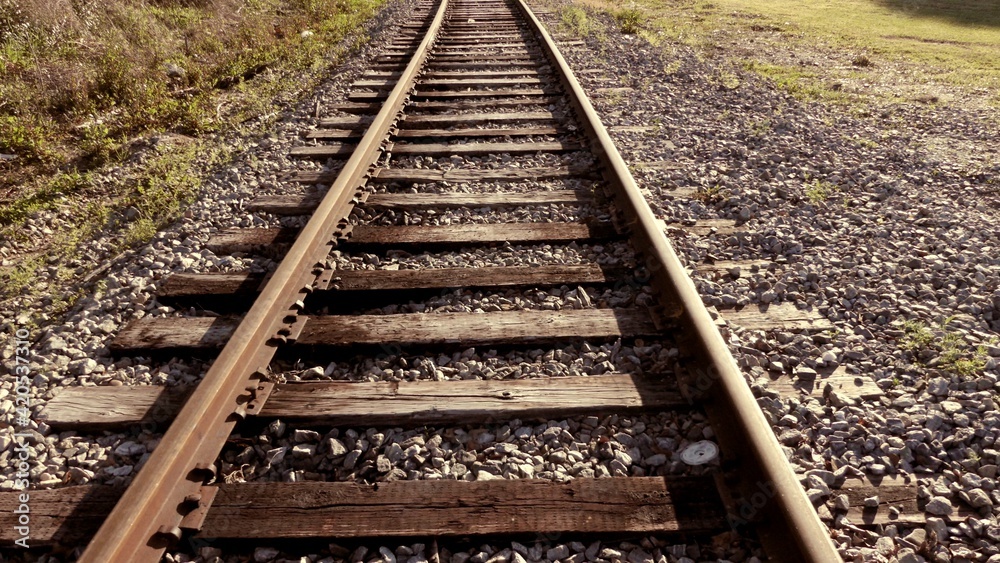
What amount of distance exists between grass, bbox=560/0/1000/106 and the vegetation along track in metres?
4.73

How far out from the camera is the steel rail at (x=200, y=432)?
67.5 inches

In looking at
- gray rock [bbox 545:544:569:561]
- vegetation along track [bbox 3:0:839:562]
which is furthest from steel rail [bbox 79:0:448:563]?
gray rock [bbox 545:544:569:561]

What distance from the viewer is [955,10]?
48.6 ft

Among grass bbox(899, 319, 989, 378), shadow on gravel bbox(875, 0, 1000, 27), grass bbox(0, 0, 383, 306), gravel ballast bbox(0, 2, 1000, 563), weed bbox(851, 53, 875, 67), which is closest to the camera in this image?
gravel ballast bbox(0, 2, 1000, 563)

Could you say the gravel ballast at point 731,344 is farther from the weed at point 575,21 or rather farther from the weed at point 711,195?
the weed at point 575,21

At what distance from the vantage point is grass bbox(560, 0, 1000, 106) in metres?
7.83

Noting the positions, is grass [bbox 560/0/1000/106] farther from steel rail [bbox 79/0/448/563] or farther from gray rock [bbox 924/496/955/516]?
steel rail [bbox 79/0/448/563]

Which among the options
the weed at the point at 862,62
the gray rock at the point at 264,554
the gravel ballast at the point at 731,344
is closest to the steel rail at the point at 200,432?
the gravel ballast at the point at 731,344

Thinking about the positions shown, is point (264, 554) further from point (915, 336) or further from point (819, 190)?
point (819, 190)

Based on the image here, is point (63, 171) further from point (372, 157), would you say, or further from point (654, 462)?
point (654, 462)

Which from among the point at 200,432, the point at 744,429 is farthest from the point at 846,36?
the point at 200,432

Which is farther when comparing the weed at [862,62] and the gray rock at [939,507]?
the weed at [862,62]

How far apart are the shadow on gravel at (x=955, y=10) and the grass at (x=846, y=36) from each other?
0.02 metres

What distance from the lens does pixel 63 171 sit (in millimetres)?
4738
